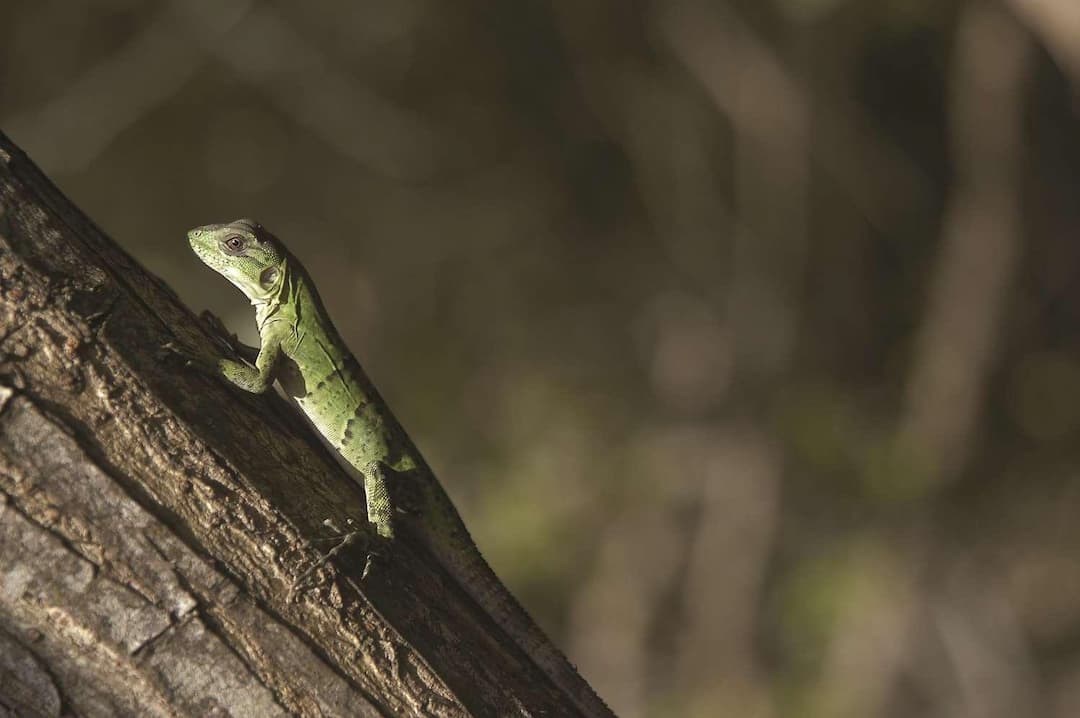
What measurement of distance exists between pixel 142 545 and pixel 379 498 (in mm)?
1316

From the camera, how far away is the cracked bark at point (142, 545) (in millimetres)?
1998

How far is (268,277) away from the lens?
4035 millimetres

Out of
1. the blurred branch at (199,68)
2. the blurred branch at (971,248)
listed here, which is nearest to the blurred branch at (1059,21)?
the blurred branch at (971,248)

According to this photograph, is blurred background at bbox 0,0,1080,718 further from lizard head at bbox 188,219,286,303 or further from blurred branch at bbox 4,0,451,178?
lizard head at bbox 188,219,286,303

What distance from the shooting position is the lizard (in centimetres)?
346

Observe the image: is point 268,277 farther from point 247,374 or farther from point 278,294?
point 247,374

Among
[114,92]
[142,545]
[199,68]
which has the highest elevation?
[199,68]

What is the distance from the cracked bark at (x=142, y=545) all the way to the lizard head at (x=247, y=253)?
160cm

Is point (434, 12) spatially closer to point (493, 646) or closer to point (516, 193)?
point (516, 193)

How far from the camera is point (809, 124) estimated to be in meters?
9.52

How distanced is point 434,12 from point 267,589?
924cm

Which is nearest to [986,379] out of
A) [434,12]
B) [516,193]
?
[516,193]

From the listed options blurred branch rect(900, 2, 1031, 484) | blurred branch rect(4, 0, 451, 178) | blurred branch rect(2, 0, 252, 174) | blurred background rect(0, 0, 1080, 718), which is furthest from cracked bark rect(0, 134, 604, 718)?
blurred branch rect(2, 0, 252, 174)

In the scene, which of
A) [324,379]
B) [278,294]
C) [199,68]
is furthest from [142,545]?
[199,68]
